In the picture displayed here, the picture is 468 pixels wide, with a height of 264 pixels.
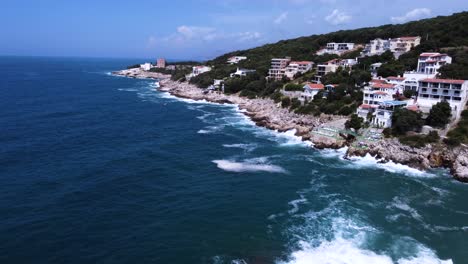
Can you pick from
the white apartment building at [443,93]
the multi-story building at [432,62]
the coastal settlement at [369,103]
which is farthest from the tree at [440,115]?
the multi-story building at [432,62]

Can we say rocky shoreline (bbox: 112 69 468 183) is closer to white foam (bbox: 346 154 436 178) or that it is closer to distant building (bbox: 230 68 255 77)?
white foam (bbox: 346 154 436 178)

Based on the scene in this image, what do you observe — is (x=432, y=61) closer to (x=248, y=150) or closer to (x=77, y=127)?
(x=248, y=150)

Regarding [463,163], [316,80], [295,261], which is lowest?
[295,261]

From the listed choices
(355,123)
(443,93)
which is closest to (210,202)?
(355,123)

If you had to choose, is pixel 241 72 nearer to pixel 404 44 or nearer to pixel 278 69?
pixel 278 69

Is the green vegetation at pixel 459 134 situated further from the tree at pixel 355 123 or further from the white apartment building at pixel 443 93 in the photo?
the tree at pixel 355 123

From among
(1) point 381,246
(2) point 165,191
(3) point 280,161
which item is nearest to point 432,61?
(3) point 280,161

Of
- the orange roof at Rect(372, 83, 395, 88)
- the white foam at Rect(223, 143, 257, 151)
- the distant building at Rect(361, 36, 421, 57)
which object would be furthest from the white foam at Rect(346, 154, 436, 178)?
the distant building at Rect(361, 36, 421, 57)
